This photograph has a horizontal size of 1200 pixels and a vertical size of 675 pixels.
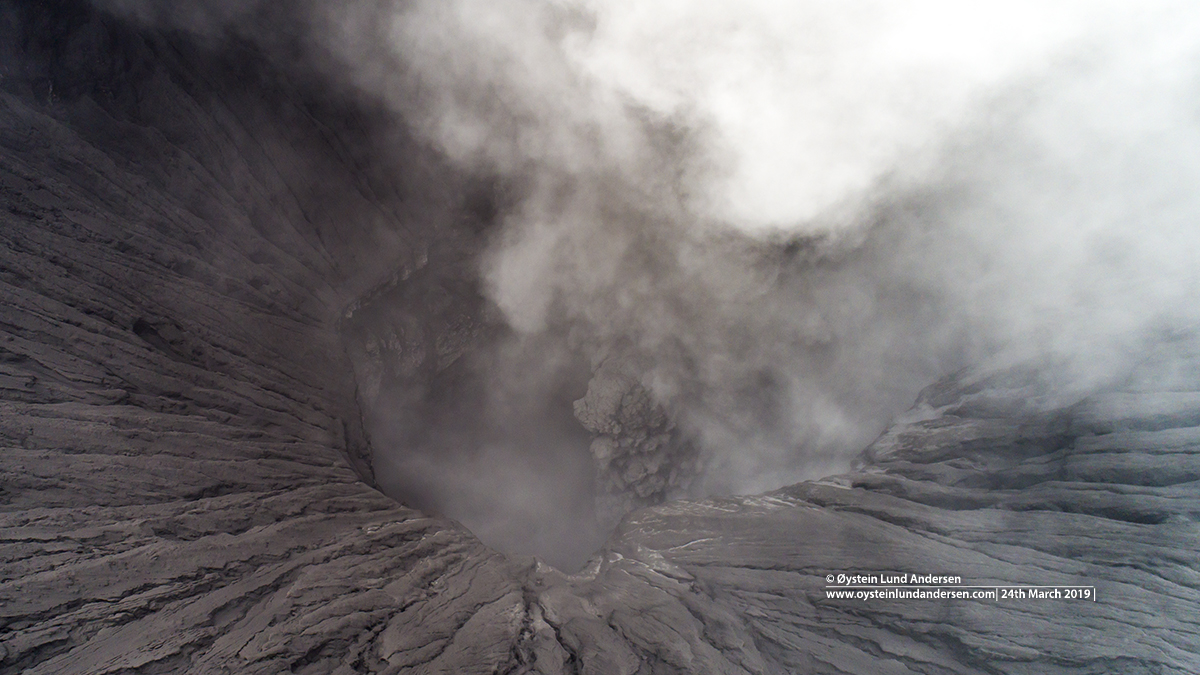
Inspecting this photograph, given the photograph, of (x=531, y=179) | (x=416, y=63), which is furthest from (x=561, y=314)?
(x=416, y=63)

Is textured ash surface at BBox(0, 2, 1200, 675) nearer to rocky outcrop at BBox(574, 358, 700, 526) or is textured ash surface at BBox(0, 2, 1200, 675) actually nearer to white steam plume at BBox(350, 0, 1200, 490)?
white steam plume at BBox(350, 0, 1200, 490)

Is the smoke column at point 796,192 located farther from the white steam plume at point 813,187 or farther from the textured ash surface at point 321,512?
the textured ash surface at point 321,512

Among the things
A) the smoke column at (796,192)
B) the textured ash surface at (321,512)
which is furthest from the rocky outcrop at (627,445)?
the textured ash surface at (321,512)

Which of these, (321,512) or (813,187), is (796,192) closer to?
(813,187)

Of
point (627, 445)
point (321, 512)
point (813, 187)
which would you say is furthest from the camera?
point (627, 445)

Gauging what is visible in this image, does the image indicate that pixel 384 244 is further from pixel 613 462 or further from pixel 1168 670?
pixel 1168 670

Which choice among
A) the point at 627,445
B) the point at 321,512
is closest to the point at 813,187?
the point at 627,445
